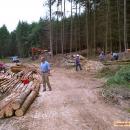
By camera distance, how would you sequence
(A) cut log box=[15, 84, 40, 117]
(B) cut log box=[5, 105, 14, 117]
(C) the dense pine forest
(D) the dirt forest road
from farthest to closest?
(C) the dense pine forest
(A) cut log box=[15, 84, 40, 117]
(B) cut log box=[5, 105, 14, 117]
(D) the dirt forest road

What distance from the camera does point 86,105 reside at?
16.4 m

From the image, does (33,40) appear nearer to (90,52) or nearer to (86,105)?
(90,52)

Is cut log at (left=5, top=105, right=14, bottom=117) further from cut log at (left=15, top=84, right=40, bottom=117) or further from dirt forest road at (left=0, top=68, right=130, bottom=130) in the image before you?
Answer: dirt forest road at (left=0, top=68, right=130, bottom=130)

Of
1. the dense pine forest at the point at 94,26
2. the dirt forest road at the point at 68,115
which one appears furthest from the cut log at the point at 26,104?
the dense pine forest at the point at 94,26

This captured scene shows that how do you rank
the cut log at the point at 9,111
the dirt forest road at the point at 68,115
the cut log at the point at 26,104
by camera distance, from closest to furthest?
the dirt forest road at the point at 68,115
the cut log at the point at 9,111
the cut log at the point at 26,104

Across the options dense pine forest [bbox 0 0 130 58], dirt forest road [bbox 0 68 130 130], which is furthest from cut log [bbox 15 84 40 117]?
dense pine forest [bbox 0 0 130 58]

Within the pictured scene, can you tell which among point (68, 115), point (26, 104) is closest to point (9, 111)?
point (26, 104)

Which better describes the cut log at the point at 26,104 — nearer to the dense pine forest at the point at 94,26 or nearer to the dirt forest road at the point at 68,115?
the dirt forest road at the point at 68,115

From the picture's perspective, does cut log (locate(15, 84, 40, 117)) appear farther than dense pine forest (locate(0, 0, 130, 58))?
No

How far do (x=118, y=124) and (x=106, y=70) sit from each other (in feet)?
67.0

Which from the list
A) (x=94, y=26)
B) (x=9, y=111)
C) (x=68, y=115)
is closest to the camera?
(x=68, y=115)

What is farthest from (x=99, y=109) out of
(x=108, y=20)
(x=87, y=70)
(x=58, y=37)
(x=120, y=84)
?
(x=58, y=37)

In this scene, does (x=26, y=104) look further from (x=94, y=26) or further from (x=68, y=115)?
(x=94, y=26)

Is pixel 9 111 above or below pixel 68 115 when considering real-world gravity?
above
